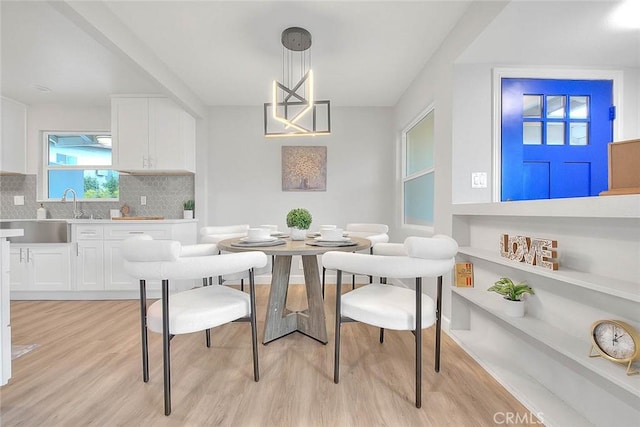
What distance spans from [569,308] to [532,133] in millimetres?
1437

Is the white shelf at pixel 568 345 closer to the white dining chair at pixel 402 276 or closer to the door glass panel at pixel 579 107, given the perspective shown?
the white dining chair at pixel 402 276

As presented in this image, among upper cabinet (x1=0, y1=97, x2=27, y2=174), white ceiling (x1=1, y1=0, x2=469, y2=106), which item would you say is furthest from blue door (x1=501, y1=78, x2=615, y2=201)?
upper cabinet (x1=0, y1=97, x2=27, y2=174)

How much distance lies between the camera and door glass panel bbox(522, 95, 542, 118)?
7.48ft

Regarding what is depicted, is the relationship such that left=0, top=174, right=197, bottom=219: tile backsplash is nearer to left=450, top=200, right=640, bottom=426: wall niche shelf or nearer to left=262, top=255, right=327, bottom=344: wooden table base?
left=262, top=255, right=327, bottom=344: wooden table base

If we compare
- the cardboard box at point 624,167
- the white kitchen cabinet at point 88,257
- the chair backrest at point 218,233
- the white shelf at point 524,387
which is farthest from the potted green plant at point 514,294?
the white kitchen cabinet at point 88,257

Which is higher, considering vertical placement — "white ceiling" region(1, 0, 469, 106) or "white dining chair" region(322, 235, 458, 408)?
"white ceiling" region(1, 0, 469, 106)

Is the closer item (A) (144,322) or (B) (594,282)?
Result: (B) (594,282)

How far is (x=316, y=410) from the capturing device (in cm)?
145

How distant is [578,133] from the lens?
2244 mm

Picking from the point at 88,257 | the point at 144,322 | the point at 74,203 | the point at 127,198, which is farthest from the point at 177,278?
the point at 74,203

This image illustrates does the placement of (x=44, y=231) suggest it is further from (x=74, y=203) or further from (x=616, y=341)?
(x=616, y=341)

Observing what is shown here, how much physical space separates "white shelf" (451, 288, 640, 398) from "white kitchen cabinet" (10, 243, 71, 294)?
4194 millimetres

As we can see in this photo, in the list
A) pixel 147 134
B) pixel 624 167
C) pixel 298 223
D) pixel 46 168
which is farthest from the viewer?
pixel 46 168

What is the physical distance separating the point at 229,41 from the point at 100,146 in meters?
2.78
